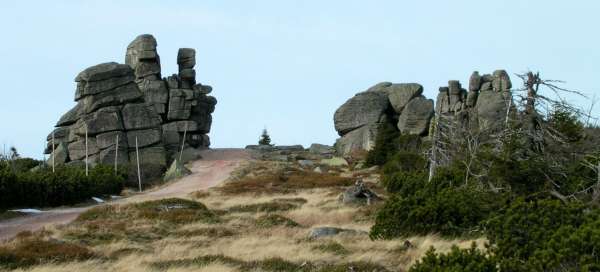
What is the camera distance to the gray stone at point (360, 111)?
223 feet

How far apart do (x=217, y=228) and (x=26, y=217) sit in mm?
11349

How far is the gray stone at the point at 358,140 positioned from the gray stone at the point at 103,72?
21189 millimetres

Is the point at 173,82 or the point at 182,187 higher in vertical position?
the point at 173,82

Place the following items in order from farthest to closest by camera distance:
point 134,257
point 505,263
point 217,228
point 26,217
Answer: point 26,217, point 217,228, point 134,257, point 505,263

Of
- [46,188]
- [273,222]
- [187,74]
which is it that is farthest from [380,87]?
[273,222]

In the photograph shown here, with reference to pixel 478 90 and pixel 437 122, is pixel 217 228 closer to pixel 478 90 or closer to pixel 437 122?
pixel 437 122

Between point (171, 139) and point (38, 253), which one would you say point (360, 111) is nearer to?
point (171, 139)

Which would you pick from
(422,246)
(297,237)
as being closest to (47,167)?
(297,237)

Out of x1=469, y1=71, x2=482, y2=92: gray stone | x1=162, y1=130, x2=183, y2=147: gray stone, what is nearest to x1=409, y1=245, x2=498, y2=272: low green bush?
x1=469, y1=71, x2=482, y2=92: gray stone

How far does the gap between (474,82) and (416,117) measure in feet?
18.4

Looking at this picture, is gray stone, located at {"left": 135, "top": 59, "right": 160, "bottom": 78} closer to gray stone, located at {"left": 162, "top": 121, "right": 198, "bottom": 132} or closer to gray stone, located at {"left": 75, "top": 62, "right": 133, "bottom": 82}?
gray stone, located at {"left": 162, "top": 121, "right": 198, "bottom": 132}

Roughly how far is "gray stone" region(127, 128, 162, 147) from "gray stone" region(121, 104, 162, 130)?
351mm

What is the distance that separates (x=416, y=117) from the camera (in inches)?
2493

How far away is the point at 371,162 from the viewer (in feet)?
193
